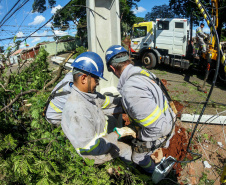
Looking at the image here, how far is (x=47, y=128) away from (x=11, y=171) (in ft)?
4.43

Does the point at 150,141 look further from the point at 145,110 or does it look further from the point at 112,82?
the point at 112,82

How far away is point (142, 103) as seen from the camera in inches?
76.5

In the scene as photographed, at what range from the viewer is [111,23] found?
15.1 ft

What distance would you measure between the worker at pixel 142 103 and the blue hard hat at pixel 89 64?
350mm

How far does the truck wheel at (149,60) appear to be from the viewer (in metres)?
10.4

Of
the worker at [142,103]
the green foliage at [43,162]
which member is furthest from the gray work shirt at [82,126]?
the worker at [142,103]

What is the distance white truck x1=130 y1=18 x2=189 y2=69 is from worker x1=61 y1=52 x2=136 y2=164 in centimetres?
871

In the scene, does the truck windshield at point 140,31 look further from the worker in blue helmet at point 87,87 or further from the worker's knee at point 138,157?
the worker's knee at point 138,157

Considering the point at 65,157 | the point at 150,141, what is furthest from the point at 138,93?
the point at 65,157

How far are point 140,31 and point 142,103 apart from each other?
33.0ft

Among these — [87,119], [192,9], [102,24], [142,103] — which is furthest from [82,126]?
[192,9]

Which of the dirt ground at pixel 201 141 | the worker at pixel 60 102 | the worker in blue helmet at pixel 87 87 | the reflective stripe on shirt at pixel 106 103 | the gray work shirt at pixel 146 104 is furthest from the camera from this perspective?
the dirt ground at pixel 201 141

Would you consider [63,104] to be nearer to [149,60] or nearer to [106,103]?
[106,103]

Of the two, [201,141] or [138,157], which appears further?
[201,141]
